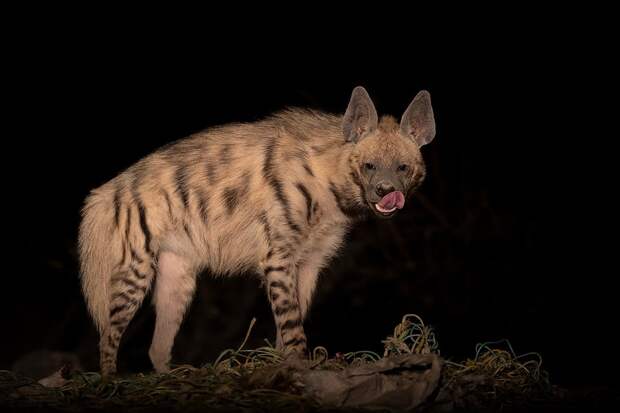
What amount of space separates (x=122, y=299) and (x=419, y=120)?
1398 millimetres

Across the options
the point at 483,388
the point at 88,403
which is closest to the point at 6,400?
the point at 88,403

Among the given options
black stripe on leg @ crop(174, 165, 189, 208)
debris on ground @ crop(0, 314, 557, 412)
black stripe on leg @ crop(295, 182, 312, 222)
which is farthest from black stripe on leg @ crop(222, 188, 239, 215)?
debris on ground @ crop(0, 314, 557, 412)

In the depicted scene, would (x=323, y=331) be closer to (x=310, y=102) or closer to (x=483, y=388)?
(x=310, y=102)

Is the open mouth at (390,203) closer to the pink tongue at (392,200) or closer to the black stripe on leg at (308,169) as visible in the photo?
the pink tongue at (392,200)

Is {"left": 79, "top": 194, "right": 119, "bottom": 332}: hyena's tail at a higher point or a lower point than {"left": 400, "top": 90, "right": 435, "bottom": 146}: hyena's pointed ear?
lower

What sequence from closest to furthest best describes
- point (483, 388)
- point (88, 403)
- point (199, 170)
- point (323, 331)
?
point (88, 403) → point (483, 388) → point (199, 170) → point (323, 331)

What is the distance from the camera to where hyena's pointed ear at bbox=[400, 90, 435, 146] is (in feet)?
12.1

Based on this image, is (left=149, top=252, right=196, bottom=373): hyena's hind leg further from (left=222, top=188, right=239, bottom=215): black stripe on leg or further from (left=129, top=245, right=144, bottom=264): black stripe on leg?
(left=222, top=188, right=239, bottom=215): black stripe on leg

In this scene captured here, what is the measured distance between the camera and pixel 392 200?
3482 millimetres

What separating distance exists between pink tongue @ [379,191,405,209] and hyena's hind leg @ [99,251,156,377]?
3.28 feet

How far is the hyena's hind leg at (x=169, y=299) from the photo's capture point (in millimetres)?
3926

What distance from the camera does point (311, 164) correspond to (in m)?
3.78

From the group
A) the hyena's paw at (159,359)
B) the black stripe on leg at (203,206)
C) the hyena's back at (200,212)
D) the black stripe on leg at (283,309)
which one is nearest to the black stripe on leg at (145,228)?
the hyena's back at (200,212)

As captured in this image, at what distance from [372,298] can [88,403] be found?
4558 mm
